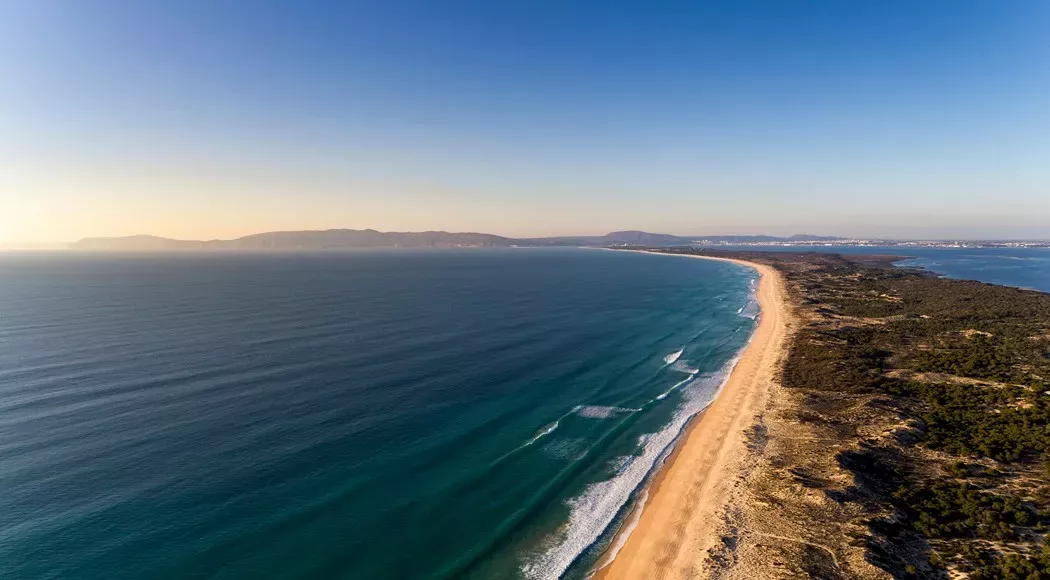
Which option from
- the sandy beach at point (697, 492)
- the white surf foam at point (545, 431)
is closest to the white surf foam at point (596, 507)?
the sandy beach at point (697, 492)

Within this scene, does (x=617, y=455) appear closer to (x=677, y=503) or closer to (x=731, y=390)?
(x=677, y=503)

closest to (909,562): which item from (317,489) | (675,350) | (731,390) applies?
(731,390)

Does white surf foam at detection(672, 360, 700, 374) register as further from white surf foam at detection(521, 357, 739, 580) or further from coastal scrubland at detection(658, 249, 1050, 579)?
white surf foam at detection(521, 357, 739, 580)

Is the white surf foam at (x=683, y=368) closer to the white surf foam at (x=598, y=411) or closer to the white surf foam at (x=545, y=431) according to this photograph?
the white surf foam at (x=598, y=411)

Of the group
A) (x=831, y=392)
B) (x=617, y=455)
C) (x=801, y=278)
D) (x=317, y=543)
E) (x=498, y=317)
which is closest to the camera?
(x=317, y=543)

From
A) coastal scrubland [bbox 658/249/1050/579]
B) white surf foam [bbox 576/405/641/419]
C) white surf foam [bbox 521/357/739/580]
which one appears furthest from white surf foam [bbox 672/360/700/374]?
white surf foam [bbox 576/405/641/419]

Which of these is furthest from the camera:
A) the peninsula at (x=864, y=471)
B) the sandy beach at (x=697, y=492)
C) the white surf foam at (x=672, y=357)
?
the white surf foam at (x=672, y=357)
